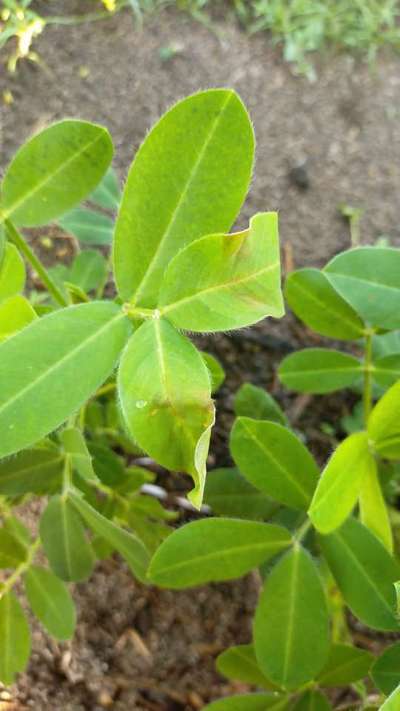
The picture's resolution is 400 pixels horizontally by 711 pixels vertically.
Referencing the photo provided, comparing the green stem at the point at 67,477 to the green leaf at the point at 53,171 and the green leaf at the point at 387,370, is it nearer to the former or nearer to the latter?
the green leaf at the point at 53,171

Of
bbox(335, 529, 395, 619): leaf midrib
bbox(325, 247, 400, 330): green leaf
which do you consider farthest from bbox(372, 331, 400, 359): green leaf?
bbox(335, 529, 395, 619): leaf midrib

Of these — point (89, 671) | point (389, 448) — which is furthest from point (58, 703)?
point (389, 448)

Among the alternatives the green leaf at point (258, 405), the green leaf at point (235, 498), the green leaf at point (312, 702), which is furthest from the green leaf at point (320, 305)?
the green leaf at point (312, 702)

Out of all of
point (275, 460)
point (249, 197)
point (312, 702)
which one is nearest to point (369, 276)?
point (275, 460)

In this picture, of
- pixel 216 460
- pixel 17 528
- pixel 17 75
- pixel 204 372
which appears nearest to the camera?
pixel 204 372

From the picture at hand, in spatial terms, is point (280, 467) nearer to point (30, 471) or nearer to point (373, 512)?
point (373, 512)

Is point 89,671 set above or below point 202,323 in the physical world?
below

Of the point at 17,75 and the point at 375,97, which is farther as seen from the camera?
the point at 375,97

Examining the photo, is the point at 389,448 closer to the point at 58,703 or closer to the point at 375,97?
the point at 58,703
